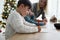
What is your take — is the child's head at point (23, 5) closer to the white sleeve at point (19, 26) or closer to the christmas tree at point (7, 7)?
the white sleeve at point (19, 26)

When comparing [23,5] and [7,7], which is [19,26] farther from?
[7,7]

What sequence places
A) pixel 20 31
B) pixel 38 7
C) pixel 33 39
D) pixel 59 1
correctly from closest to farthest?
1. pixel 33 39
2. pixel 20 31
3. pixel 38 7
4. pixel 59 1

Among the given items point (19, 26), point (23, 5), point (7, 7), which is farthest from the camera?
point (7, 7)

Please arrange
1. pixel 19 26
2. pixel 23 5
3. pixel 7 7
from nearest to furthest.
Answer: pixel 19 26, pixel 23 5, pixel 7 7

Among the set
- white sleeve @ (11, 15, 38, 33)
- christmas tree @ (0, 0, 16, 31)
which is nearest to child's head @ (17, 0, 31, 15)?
white sleeve @ (11, 15, 38, 33)

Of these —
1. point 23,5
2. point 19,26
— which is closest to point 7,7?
point 23,5

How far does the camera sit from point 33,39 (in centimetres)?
145

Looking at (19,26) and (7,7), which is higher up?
(7,7)

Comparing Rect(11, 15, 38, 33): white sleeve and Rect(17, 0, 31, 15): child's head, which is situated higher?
Rect(17, 0, 31, 15): child's head

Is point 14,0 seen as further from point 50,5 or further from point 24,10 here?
point 24,10

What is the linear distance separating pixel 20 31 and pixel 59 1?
281 centimetres

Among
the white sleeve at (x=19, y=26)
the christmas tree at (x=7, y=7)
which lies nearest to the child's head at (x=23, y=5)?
the white sleeve at (x=19, y=26)

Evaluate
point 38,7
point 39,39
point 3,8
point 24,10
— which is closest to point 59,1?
point 38,7

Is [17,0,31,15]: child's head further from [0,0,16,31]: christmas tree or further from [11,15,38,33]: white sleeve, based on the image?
[0,0,16,31]: christmas tree
